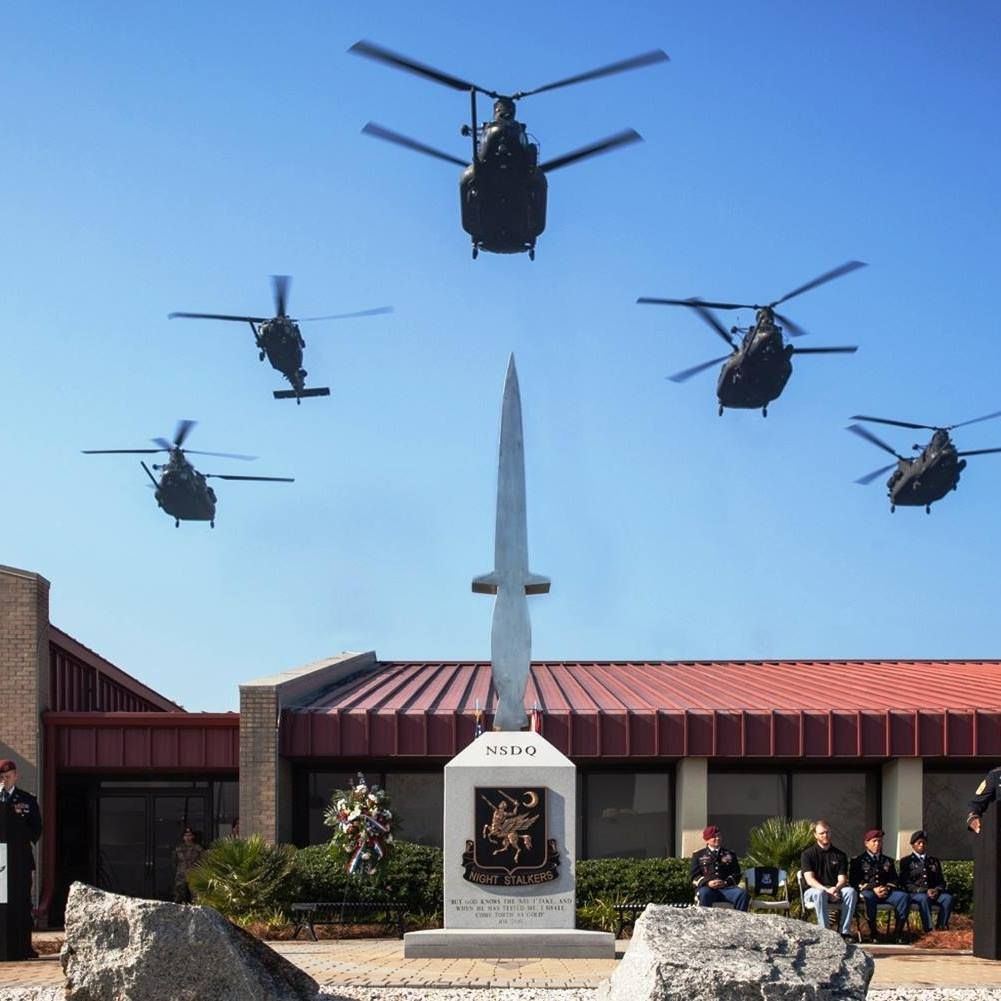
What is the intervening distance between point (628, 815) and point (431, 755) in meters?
3.77

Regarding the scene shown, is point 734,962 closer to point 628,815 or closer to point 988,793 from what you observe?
point 988,793

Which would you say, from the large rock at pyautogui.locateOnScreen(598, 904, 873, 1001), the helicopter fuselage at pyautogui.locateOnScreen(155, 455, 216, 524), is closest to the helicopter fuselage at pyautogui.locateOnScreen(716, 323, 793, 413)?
the helicopter fuselage at pyautogui.locateOnScreen(155, 455, 216, 524)

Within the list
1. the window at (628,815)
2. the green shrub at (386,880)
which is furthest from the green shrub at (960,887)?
the green shrub at (386,880)

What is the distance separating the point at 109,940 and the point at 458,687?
17.4 meters

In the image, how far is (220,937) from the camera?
872 centimetres

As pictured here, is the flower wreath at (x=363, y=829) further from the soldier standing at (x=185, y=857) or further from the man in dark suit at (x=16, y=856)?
the man in dark suit at (x=16, y=856)

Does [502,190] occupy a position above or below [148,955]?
above

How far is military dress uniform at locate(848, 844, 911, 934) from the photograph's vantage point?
16.5 metres

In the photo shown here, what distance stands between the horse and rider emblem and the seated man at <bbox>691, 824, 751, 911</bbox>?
1.88 meters

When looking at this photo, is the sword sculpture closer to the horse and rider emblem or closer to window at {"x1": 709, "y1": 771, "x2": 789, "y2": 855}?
the horse and rider emblem

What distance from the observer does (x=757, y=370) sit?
30.8 m

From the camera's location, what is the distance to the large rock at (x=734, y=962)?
27.3ft

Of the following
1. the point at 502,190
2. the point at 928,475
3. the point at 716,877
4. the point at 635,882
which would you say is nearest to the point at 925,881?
the point at 716,877

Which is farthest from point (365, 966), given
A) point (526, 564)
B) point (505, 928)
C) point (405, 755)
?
point (405, 755)
